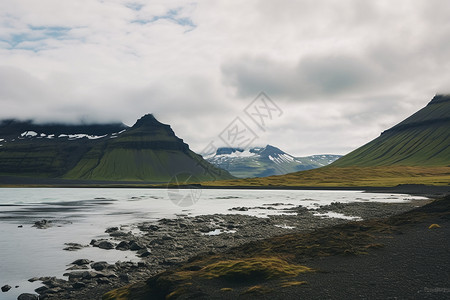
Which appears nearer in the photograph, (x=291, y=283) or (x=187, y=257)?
(x=291, y=283)

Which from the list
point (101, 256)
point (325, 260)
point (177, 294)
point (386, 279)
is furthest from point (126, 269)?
point (386, 279)

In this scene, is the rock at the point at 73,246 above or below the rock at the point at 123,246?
below

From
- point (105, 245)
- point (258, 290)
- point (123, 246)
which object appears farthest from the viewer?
point (105, 245)

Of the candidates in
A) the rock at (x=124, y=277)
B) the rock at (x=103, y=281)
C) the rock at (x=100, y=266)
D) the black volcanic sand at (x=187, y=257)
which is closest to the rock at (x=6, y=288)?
the black volcanic sand at (x=187, y=257)

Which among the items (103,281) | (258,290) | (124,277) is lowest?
(103,281)

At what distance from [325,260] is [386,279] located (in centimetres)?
456

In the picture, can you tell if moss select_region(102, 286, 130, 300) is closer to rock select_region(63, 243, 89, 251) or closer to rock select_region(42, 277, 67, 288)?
rock select_region(42, 277, 67, 288)

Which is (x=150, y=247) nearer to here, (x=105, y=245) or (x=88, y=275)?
(x=105, y=245)

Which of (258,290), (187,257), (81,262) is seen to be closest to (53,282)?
(81,262)

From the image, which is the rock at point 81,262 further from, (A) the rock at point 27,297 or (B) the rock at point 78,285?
(A) the rock at point 27,297

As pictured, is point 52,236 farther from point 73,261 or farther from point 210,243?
point 210,243

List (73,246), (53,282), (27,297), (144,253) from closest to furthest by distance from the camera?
(27,297)
(53,282)
(144,253)
(73,246)

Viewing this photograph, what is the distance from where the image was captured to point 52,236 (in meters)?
38.8

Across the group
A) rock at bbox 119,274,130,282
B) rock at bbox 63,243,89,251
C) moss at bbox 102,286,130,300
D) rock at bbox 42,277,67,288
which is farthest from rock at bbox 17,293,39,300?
rock at bbox 63,243,89,251
